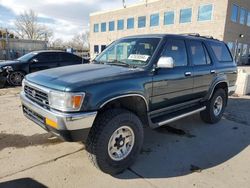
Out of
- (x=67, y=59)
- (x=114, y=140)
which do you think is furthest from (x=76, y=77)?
(x=67, y=59)

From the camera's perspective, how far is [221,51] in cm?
523

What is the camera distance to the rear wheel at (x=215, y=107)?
16.5 ft

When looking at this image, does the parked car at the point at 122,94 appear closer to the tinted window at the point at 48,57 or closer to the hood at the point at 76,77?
the hood at the point at 76,77

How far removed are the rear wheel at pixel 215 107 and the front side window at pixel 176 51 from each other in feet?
4.87

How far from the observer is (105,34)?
37500mm

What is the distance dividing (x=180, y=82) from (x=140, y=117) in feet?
3.52

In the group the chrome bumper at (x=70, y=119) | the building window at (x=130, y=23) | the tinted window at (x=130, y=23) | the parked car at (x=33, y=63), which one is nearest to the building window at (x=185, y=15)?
the building window at (x=130, y=23)

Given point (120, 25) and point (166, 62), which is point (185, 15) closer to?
point (120, 25)

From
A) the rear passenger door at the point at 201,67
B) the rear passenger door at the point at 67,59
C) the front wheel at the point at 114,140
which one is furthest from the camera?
the rear passenger door at the point at 67,59

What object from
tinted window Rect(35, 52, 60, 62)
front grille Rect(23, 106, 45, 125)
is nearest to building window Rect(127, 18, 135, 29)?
tinted window Rect(35, 52, 60, 62)

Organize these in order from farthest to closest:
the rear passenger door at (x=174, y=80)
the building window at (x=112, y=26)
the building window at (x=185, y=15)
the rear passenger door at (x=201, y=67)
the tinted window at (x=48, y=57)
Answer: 1. the building window at (x=112, y=26)
2. the building window at (x=185, y=15)
3. the tinted window at (x=48, y=57)
4. the rear passenger door at (x=201, y=67)
5. the rear passenger door at (x=174, y=80)

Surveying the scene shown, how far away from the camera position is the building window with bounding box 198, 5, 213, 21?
23.4 meters

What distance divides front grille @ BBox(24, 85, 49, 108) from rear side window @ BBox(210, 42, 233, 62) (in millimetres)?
3802

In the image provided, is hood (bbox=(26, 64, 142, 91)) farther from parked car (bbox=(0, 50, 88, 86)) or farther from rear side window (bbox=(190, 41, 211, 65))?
parked car (bbox=(0, 50, 88, 86))
